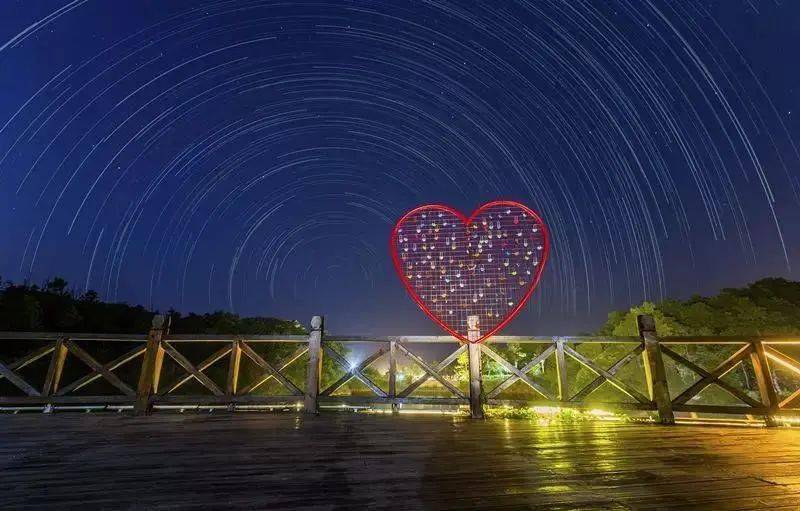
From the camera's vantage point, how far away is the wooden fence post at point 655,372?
661cm

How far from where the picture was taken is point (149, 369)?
7312 mm

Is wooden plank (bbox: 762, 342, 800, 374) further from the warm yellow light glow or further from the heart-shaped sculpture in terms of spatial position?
the heart-shaped sculpture

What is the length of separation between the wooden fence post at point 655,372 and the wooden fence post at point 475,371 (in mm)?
3008

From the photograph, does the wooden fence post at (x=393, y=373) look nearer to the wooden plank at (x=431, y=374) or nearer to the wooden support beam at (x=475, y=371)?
the wooden plank at (x=431, y=374)

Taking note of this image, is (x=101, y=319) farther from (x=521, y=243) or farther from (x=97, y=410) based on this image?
(x=521, y=243)

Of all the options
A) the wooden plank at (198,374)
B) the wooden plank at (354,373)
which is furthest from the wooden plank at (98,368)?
the wooden plank at (354,373)

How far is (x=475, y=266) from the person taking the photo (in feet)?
22.9

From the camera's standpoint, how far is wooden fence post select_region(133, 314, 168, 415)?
7055 mm

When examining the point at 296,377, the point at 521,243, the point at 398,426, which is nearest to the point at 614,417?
the point at 521,243

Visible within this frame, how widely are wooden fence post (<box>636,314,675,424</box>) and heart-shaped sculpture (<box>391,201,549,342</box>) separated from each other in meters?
2.55

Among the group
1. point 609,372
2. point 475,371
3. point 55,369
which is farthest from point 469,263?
point 55,369

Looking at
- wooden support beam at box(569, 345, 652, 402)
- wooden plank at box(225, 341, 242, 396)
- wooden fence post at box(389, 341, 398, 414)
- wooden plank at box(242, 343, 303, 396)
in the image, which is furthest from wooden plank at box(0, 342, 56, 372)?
wooden support beam at box(569, 345, 652, 402)

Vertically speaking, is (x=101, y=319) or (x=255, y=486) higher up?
(x=101, y=319)

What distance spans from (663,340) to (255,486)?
7.50m
